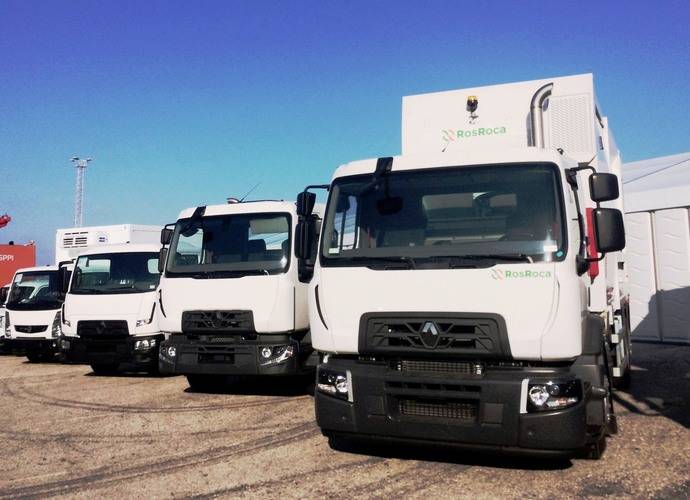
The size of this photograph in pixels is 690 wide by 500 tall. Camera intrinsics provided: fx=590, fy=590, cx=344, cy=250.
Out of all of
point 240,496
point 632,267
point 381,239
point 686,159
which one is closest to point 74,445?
point 240,496

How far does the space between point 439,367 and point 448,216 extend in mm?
1209

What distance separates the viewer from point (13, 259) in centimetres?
1966

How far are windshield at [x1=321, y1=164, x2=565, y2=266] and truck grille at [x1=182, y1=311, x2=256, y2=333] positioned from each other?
2660 mm

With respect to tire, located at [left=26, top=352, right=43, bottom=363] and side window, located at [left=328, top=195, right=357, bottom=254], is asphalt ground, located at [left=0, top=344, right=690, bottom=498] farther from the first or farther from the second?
tire, located at [left=26, top=352, right=43, bottom=363]

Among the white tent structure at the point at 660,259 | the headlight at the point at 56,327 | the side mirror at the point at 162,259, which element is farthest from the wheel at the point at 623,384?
the headlight at the point at 56,327

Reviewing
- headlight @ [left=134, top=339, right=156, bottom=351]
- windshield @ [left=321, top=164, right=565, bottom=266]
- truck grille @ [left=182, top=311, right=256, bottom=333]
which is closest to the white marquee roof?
windshield @ [left=321, top=164, right=565, bottom=266]

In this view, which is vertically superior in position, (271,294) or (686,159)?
(686,159)

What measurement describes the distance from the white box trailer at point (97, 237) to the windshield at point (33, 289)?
568 mm

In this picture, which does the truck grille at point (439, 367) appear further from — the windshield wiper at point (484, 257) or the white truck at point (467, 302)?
the windshield wiper at point (484, 257)

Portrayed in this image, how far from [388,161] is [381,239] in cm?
69

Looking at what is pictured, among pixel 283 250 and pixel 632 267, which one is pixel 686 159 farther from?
pixel 283 250

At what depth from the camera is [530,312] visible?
13.6 feet

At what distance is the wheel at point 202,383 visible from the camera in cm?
862

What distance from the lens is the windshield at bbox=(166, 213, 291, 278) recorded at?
7469 mm
